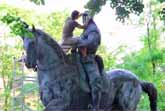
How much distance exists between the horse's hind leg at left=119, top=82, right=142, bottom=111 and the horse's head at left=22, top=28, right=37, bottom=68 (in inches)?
95.0

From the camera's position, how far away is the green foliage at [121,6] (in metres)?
9.59

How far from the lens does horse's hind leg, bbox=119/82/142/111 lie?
11.6 metres

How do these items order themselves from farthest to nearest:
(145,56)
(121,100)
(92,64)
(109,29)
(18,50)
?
(109,29) → (18,50) → (145,56) → (121,100) → (92,64)

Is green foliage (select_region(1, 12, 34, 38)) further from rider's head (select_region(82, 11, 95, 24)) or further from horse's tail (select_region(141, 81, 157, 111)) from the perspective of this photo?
horse's tail (select_region(141, 81, 157, 111))

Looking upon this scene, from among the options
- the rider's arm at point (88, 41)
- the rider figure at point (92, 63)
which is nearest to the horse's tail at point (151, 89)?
the rider figure at point (92, 63)

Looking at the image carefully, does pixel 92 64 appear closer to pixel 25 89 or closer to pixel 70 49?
pixel 70 49

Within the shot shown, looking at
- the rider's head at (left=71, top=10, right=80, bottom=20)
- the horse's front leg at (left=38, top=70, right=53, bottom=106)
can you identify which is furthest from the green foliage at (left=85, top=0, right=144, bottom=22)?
the horse's front leg at (left=38, top=70, right=53, bottom=106)

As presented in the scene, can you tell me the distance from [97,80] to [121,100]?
130 cm

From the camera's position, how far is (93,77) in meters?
10.4

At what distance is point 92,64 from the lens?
10.5 metres

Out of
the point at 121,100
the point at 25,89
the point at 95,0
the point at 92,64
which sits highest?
the point at 95,0

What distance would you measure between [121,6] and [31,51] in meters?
1.87

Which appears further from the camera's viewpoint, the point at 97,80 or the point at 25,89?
the point at 25,89

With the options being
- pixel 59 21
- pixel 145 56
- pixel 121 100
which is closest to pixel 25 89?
pixel 59 21
